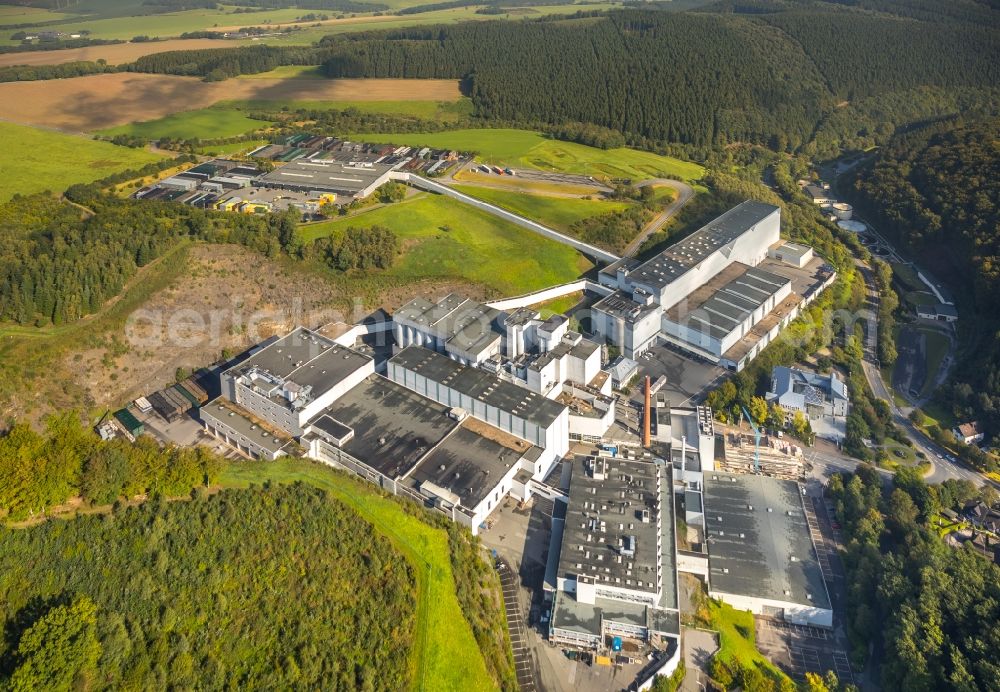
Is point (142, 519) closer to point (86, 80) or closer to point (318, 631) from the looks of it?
point (318, 631)

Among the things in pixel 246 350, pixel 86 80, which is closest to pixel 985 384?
pixel 246 350

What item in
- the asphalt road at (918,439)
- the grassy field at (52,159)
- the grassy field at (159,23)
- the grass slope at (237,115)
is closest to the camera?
A: the asphalt road at (918,439)

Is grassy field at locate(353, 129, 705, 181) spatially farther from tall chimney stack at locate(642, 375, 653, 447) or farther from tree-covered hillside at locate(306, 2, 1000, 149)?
tall chimney stack at locate(642, 375, 653, 447)

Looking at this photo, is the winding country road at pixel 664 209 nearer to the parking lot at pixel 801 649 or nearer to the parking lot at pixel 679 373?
the parking lot at pixel 679 373

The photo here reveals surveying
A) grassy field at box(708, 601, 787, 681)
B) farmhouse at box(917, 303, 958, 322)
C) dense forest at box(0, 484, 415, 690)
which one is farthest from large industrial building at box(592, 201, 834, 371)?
dense forest at box(0, 484, 415, 690)

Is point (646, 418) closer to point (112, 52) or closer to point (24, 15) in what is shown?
point (112, 52)

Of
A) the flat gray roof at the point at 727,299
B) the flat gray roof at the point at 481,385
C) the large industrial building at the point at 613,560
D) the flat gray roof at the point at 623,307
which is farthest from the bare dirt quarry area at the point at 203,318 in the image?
the flat gray roof at the point at 727,299
